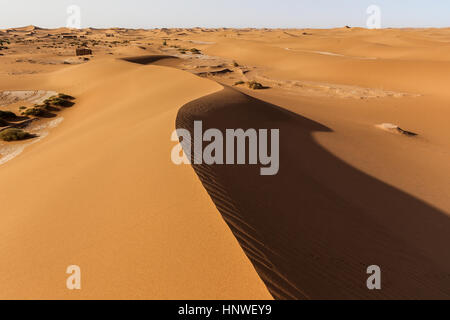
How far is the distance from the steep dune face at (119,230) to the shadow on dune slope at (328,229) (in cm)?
36

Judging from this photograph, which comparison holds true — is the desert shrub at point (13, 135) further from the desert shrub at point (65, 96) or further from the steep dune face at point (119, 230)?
the desert shrub at point (65, 96)

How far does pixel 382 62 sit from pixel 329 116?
1941cm

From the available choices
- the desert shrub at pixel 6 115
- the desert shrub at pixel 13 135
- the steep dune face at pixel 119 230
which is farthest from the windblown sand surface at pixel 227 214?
the desert shrub at pixel 6 115

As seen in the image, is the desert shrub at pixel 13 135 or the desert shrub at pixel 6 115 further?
the desert shrub at pixel 6 115

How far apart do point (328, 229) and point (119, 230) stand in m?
3.38

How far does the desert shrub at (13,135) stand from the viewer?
11.5m

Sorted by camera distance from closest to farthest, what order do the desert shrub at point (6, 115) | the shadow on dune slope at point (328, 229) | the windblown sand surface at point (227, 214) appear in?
the windblown sand surface at point (227, 214), the shadow on dune slope at point (328, 229), the desert shrub at point (6, 115)

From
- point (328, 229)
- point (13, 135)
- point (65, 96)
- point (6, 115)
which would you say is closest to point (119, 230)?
point (328, 229)

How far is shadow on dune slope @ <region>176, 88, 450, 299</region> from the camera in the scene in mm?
3625

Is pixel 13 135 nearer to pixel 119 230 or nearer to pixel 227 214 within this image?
pixel 119 230

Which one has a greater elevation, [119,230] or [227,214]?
[227,214]

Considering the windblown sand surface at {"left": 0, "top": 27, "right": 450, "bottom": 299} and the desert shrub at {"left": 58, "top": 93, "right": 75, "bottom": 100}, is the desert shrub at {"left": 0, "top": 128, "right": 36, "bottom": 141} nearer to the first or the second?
the windblown sand surface at {"left": 0, "top": 27, "right": 450, "bottom": 299}

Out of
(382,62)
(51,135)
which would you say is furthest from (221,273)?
(382,62)

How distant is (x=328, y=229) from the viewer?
489 cm
